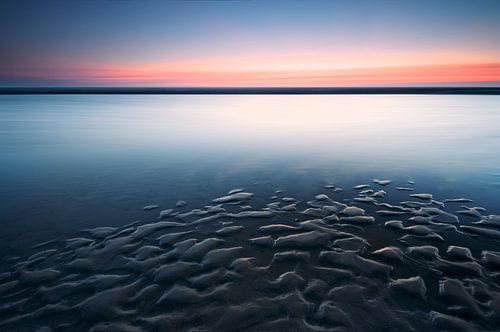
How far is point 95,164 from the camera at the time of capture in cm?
1248

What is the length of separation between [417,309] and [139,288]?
3.88 meters

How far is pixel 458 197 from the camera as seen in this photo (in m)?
7.95

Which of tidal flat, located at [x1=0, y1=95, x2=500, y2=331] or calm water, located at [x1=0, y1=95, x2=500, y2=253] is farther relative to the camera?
calm water, located at [x1=0, y1=95, x2=500, y2=253]

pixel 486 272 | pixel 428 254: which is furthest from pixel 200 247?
pixel 486 272

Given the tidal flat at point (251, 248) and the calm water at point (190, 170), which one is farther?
the calm water at point (190, 170)

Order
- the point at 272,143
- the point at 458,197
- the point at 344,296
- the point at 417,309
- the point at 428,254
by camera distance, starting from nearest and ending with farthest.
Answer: the point at 417,309 < the point at 344,296 < the point at 428,254 < the point at 458,197 < the point at 272,143

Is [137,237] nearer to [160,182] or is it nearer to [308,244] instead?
[308,244]

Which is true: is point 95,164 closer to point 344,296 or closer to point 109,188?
point 109,188

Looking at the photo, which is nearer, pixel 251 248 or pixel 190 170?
pixel 251 248

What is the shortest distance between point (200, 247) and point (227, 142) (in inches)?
513

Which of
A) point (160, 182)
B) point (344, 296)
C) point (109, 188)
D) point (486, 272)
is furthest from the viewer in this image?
point (160, 182)

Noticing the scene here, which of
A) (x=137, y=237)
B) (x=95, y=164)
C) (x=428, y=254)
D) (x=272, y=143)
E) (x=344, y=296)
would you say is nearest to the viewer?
(x=344, y=296)

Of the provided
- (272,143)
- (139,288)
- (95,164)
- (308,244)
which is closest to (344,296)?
(308,244)

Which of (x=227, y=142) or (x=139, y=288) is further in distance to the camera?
(x=227, y=142)
